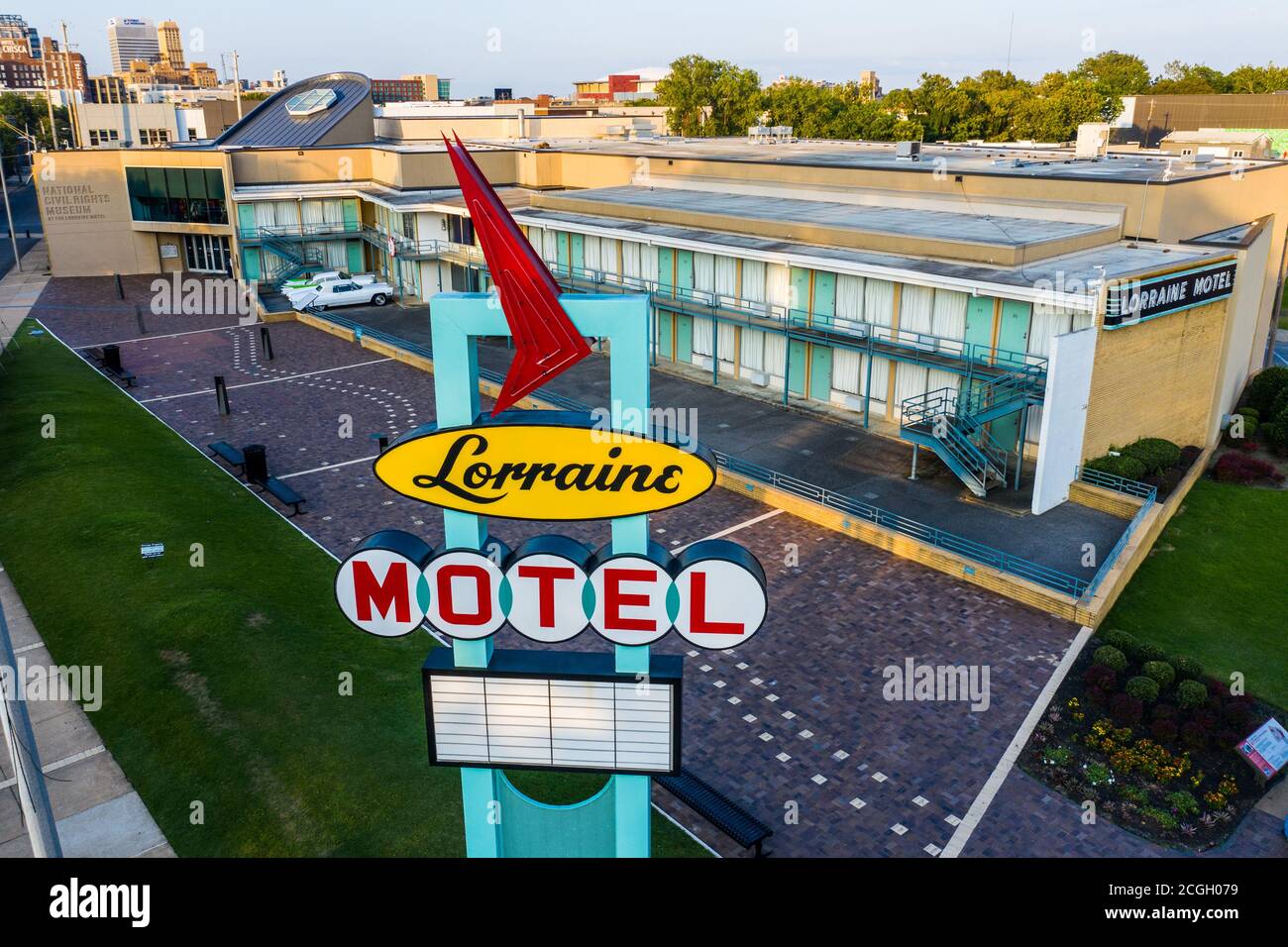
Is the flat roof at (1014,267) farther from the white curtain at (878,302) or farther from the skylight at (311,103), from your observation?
the skylight at (311,103)

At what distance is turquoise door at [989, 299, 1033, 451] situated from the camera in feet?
108

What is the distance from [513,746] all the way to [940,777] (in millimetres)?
9288

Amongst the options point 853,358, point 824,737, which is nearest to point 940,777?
point 824,737

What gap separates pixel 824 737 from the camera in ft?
69.6

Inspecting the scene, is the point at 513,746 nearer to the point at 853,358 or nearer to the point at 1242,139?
the point at 853,358

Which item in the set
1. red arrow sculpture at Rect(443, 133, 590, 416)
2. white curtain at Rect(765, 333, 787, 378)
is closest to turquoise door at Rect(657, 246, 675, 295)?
white curtain at Rect(765, 333, 787, 378)

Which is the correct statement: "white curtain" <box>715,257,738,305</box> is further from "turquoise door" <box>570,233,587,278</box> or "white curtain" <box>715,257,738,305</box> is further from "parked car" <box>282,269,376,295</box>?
"parked car" <box>282,269,376,295</box>

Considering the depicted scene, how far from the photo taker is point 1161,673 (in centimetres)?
2270

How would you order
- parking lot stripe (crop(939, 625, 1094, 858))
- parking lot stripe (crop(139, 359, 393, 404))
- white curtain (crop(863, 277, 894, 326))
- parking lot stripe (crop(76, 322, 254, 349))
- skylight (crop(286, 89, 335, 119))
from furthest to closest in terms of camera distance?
skylight (crop(286, 89, 335, 119)), parking lot stripe (crop(76, 322, 254, 349)), parking lot stripe (crop(139, 359, 393, 404)), white curtain (crop(863, 277, 894, 326)), parking lot stripe (crop(939, 625, 1094, 858))

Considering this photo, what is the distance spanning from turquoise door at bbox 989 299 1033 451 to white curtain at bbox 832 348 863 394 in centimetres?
614

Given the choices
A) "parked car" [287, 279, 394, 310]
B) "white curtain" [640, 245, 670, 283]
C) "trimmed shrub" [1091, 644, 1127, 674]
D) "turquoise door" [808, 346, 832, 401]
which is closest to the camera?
"trimmed shrub" [1091, 644, 1127, 674]

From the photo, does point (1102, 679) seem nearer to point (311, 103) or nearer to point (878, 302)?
point (878, 302)

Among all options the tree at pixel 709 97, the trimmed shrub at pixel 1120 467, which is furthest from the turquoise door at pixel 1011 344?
the tree at pixel 709 97

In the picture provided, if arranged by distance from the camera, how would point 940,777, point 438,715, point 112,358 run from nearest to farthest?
point 438,715 → point 940,777 → point 112,358
